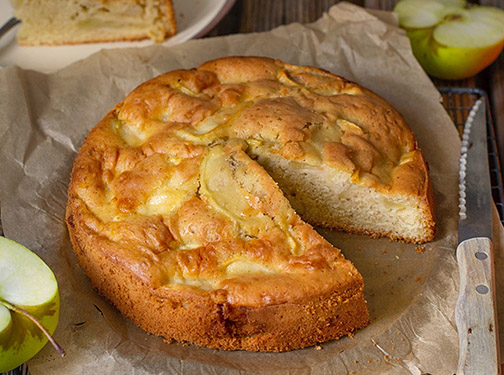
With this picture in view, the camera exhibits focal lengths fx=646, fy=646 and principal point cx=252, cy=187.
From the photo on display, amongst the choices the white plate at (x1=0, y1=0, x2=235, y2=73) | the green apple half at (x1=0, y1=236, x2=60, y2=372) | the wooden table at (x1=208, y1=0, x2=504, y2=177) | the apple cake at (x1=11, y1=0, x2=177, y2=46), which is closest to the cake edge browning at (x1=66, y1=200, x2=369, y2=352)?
the green apple half at (x1=0, y1=236, x2=60, y2=372)

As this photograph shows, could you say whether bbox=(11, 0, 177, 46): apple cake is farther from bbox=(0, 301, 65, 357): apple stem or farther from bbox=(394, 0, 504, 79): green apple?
bbox=(0, 301, 65, 357): apple stem

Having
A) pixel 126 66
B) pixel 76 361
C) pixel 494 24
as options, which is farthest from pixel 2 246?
pixel 494 24

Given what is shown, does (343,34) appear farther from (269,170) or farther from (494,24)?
(269,170)

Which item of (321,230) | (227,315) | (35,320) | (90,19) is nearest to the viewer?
(35,320)

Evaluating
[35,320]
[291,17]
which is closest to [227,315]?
[35,320]

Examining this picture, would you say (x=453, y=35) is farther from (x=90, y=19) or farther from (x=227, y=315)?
(x=227, y=315)

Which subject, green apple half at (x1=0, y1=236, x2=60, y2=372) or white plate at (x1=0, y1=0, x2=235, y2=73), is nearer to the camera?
green apple half at (x1=0, y1=236, x2=60, y2=372)
